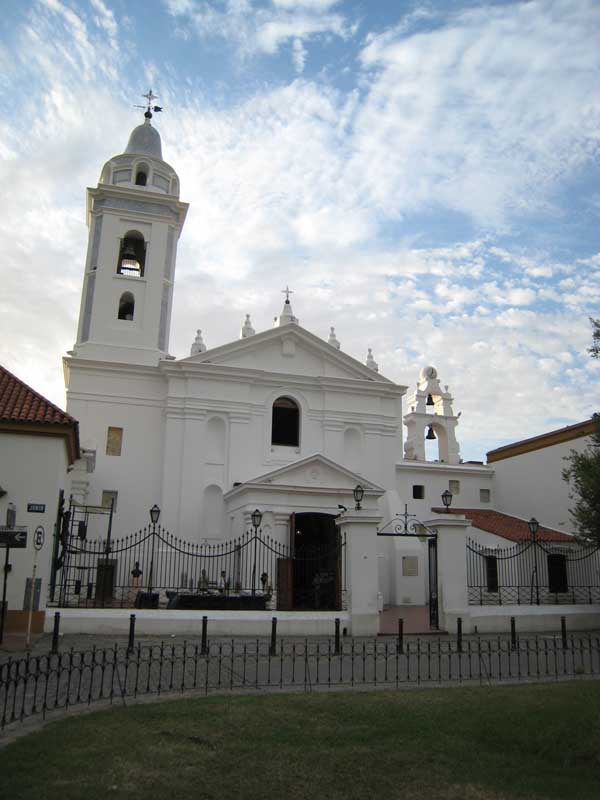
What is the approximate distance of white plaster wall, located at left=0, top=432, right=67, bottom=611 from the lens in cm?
1688

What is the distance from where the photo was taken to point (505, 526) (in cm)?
3056

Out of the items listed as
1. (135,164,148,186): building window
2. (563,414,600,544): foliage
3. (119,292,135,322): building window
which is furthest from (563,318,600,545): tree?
(135,164,148,186): building window

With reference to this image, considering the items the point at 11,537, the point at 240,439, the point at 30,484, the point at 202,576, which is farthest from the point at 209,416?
the point at 11,537

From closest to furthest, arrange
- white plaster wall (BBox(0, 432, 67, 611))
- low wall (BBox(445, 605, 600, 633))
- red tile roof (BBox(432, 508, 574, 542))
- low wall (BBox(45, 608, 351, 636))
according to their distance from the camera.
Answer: low wall (BBox(45, 608, 351, 636)), white plaster wall (BBox(0, 432, 67, 611)), low wall (BBox(445, 605, 600, 633)), red tile roof (BBox(432, 508, 574, 542))

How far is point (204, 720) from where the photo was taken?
7.71 m

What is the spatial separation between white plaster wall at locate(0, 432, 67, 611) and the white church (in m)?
6.56

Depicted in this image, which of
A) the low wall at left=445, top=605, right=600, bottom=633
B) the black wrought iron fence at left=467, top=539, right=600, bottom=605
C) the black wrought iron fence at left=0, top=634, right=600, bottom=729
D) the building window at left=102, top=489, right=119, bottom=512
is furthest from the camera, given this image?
the building window at left=102, top=489, right=119, bottom=512

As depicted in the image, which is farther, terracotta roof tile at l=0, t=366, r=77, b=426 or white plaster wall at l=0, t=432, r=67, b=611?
terracotta roof tile at l=0, t=366, r=77, b=426

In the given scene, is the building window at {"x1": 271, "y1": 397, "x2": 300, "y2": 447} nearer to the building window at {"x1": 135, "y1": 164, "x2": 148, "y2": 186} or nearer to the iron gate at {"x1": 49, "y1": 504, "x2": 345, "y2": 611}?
the iron gate at {"x1": 49, "y1": 504, "x2": 345, "y2": 611}

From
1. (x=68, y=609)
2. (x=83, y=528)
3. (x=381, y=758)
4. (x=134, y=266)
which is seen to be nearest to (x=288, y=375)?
(x=134, y=266)

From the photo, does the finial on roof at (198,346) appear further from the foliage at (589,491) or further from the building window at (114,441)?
the foliage at (589,491)

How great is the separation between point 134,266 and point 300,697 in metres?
25.3

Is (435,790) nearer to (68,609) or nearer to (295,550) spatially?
(68,609)

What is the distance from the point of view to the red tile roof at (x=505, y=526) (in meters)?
28.9
